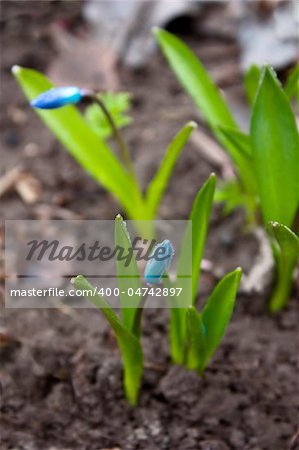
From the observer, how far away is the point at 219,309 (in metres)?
1.91

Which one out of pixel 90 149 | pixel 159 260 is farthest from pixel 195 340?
pixel 90 149

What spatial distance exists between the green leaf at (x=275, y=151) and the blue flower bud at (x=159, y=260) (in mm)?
496

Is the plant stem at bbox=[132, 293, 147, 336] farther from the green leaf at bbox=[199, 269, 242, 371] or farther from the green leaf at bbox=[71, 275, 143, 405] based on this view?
the green leaf at bbox=[199, 269, 242, 371]

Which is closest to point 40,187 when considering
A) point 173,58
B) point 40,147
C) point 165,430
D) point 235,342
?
point 40,147

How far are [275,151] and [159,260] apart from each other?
0.52m

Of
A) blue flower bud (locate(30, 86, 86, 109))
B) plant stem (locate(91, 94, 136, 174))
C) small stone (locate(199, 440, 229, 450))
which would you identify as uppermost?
blue flower bud (locate(30, 86, 86, 109))

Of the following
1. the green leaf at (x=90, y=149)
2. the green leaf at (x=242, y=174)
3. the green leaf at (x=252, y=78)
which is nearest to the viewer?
the green leaf at (x=242, y=174)

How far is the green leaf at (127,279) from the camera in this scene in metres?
1.72

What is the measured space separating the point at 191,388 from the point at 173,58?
1.02 meters

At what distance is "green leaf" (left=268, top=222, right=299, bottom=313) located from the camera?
1.79 m

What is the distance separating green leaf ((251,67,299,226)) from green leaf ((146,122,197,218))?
0.21 m

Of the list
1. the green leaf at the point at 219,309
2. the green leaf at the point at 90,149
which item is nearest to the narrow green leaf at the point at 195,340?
the green leaf at the point at 219,309

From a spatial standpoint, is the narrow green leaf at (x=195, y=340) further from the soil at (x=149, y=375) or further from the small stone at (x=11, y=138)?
the small stone at (x=11, y=138)

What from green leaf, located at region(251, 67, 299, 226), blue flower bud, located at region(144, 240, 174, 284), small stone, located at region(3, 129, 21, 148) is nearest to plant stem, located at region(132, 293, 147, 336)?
blue flower bud, located at region(144, 240, 174, 284)
